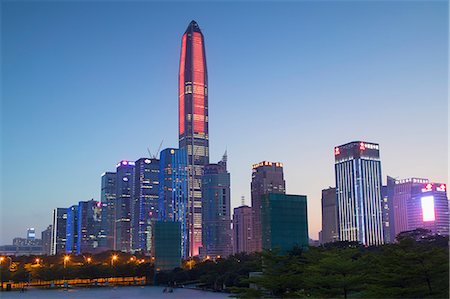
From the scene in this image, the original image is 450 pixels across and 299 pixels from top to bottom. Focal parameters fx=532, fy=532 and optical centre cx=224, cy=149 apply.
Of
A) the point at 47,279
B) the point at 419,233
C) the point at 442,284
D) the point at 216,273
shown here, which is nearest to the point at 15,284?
the point at 47,279

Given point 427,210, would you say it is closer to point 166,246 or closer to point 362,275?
point 166,246

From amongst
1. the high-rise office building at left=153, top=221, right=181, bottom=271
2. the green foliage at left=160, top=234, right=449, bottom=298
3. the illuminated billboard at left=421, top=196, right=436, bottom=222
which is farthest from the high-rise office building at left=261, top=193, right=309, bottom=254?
the illuminated billboard at left=421, top=196, right=436, bottom=222

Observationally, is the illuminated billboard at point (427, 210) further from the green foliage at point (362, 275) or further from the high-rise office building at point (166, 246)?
the green foliage at point (362, 275)

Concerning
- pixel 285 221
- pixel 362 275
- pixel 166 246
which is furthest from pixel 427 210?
pixel 362 275

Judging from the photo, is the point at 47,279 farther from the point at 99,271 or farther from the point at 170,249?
the point at 170,249

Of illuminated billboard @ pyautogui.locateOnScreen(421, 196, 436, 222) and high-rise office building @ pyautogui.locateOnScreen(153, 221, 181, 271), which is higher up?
illuminated billboard @ pyautogui.locateOnScreen(421, 196, 436, 222)

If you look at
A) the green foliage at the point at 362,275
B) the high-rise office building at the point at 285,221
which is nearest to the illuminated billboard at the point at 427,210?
the high-rise office building at the point at 285,221

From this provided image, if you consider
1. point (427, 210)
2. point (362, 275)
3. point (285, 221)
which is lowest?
point (362, 275)

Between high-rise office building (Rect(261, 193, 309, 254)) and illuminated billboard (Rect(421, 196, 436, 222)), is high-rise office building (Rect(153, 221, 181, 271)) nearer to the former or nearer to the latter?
high-rise office building (Rect(261, 193, 309, 254))
